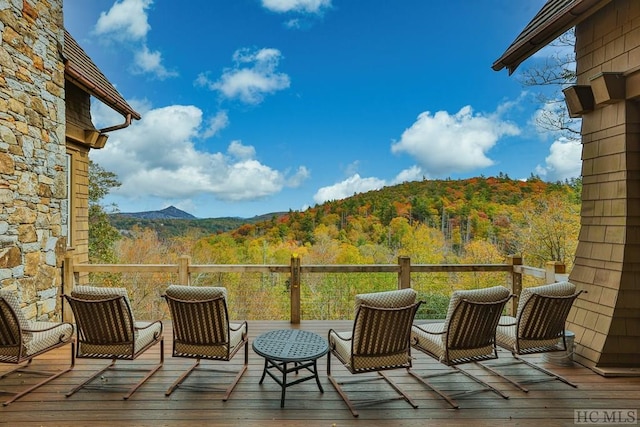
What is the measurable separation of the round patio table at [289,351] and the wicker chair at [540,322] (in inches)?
74.2

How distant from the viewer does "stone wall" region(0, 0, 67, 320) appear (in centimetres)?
440

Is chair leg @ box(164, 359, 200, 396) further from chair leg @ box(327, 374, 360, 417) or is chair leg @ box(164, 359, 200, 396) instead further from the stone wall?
the stone wall

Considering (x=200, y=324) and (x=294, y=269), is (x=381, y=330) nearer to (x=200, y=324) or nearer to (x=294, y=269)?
(x=200, y=324)

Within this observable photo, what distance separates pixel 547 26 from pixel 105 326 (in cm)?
573

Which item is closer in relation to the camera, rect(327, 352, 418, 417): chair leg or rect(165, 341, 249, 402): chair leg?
rect(327, 352, 418, 417): chair leg

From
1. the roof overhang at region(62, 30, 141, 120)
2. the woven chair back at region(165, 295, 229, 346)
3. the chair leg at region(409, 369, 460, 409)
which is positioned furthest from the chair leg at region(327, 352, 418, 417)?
the roof overhang at region(62, 30, 141, 120)

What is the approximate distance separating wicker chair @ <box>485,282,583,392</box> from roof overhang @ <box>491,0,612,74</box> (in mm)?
2923

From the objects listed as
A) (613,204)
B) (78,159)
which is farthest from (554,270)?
(78,159)

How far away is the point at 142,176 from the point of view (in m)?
14.9

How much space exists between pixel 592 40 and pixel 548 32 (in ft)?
1.56

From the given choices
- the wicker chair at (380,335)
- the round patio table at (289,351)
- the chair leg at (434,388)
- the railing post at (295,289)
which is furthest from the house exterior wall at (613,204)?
the railing post at (295,289)

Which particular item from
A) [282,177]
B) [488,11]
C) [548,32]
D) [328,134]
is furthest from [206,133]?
[548,32]

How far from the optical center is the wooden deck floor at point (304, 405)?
2912 millimetres

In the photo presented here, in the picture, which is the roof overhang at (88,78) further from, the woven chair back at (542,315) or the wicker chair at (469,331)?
the woven chair back at (542,315)
